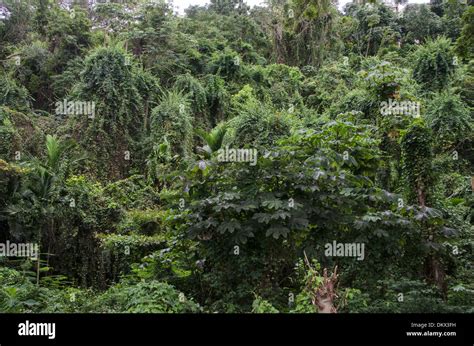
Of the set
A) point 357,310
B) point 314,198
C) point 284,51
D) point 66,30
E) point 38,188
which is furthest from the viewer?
point 284,51

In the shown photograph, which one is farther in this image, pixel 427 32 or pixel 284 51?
pixel 427 32

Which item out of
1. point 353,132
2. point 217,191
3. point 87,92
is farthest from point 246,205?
point 87,92

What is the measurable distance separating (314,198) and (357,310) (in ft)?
4.57

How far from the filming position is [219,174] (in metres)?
6.15

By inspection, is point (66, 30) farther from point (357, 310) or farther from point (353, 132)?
point (357, 310)

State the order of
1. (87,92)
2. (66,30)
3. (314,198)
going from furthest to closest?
(66,30)
(87,92)
(314,198)

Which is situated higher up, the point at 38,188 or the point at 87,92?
the point at 87,92

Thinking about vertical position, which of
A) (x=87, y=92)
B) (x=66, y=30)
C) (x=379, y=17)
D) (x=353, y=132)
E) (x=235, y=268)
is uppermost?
(x=379, y=17)

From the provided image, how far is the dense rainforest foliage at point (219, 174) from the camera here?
5.78m

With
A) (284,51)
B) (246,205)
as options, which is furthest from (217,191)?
(284,51)

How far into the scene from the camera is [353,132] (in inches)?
254

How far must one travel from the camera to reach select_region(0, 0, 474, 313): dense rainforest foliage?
5.78 metres

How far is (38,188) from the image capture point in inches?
344

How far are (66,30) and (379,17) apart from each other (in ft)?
40.8
